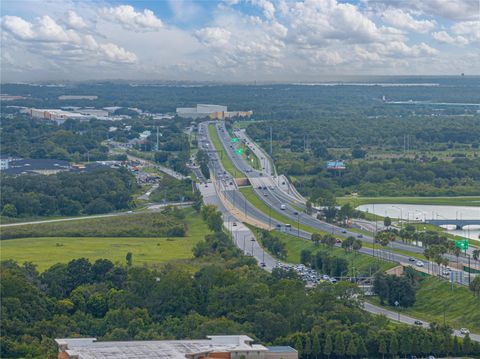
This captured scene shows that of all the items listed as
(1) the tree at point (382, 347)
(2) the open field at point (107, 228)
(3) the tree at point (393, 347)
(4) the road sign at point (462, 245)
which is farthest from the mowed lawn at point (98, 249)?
(3) the tree at point (393, 347)

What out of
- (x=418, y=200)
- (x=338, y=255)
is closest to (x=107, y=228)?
(x=338, y=255)

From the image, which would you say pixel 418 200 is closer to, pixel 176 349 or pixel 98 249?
pixel 98 249

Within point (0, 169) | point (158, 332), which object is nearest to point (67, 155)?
point (0, 169)

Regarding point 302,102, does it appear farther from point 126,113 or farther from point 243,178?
point 243,178

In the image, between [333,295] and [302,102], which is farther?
[302,102]

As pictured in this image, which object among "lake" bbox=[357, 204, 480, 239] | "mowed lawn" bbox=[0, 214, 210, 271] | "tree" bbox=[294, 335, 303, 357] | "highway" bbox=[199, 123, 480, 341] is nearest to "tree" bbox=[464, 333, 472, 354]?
"highway" bbox=[199, 123, 480, 341]

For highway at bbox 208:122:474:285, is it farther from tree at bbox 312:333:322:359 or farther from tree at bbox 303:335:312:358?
tree at bbox 303:335:312:358
